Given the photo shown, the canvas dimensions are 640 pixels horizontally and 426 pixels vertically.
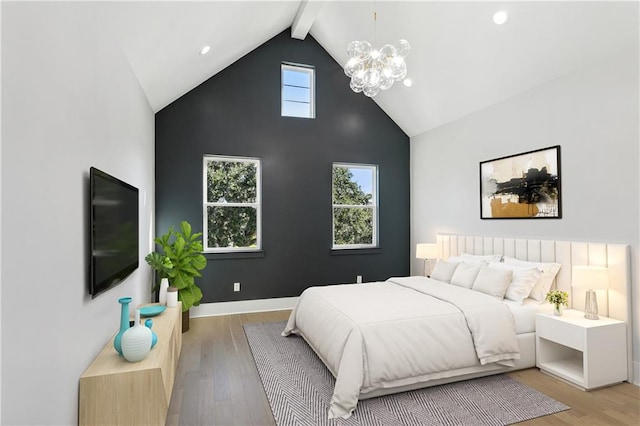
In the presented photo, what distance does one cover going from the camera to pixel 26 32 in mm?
1344

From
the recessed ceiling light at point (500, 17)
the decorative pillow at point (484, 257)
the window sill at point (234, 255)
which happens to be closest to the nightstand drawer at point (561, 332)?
the decorative pillow at point (484, 257)

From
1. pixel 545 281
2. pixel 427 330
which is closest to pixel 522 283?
pixel 545 281

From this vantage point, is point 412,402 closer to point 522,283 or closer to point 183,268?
point 522,283

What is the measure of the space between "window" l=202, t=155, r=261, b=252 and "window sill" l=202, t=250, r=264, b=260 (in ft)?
0.30

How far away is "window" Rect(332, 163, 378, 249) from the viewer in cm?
567

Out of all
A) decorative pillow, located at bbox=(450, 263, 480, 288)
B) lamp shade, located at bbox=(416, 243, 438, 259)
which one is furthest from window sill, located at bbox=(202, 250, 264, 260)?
decorative pillow, located at bbox=(450, 263, 480, 288)

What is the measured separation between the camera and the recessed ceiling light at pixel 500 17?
337 cm

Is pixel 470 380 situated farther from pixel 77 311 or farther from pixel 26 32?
pixel 26 32

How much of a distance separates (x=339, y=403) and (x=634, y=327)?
253cm

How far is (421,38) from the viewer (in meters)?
4.23

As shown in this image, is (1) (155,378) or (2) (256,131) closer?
(1) (155,378)

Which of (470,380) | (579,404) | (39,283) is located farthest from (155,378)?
(579,404)

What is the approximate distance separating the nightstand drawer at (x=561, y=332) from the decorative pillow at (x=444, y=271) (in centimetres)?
109

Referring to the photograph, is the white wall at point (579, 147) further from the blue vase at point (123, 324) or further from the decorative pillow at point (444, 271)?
the blue vase at point (123, 324)
